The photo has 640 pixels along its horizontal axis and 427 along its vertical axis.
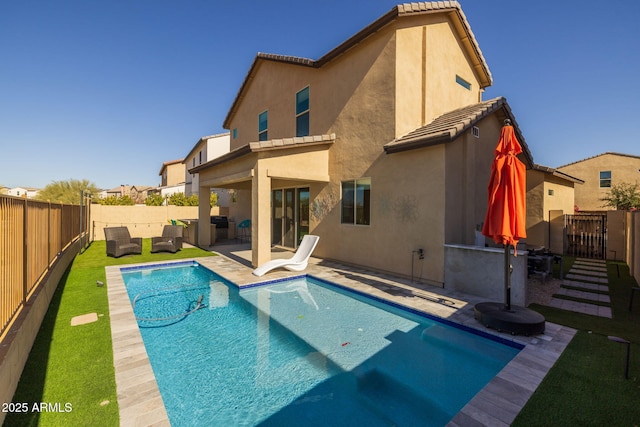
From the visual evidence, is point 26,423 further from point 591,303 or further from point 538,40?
A: point 538,40

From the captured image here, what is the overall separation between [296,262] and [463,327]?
611 cm

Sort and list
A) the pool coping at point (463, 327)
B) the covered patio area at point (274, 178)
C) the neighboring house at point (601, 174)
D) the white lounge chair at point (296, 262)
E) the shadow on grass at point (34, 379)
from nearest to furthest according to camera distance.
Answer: the shadow on grass at point (34, 379) < the pool coping at point (463, 327) < the white lounge chair at point (296, 262) < the covered patio area at point (274, 178) < the neighboring house at point (601, 174)

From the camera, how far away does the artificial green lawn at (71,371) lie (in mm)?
3217

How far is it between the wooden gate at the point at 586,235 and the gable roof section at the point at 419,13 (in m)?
8.58

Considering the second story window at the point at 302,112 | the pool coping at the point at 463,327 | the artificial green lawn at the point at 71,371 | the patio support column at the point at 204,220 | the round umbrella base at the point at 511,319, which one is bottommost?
the pool coping at the point at 463,327

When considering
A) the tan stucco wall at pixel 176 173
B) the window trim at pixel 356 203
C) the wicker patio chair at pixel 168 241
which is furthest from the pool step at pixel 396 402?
the tan stucco wall at pixel 176 173

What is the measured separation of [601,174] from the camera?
2580 cm

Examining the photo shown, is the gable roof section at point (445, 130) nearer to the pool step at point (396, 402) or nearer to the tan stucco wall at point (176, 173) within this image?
the pool step at point (396, 402)

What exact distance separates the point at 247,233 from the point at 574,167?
103 ft

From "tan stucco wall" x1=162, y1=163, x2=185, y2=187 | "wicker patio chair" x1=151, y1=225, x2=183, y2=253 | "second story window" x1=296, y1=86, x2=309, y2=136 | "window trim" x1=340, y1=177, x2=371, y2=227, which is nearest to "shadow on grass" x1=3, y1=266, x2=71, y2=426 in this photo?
"wicker patio chair" x1=151, y1=225, x2=183, y2=253

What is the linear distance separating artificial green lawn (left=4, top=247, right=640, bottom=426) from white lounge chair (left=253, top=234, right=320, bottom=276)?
4.61m

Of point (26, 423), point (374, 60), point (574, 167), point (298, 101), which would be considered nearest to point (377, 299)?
point (26, 423)

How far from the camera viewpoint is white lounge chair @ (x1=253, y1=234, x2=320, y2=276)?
10001 mm

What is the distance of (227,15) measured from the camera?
14.4 meters
